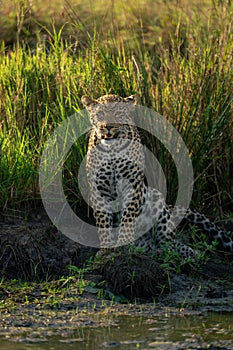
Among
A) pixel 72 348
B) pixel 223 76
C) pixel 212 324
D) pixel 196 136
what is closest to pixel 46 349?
pixel 72 348

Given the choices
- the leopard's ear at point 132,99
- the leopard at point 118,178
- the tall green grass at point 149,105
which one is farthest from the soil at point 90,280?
the leopard's ear at point 132,99

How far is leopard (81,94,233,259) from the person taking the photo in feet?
22.5

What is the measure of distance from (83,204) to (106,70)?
137 centimetres

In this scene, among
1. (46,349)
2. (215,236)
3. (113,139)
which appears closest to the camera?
(46,349)

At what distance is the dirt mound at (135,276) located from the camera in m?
6.26

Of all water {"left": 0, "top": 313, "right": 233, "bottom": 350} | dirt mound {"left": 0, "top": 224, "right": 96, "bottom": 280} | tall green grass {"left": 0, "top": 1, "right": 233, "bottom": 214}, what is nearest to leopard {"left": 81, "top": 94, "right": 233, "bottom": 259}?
dirt mound {"left": 0, "top": 224, "right": 96, "bottom": 280}

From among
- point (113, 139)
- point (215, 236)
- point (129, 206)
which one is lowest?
point (215, 236)

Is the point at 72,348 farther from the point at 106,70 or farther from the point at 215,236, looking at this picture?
the point at 106,70

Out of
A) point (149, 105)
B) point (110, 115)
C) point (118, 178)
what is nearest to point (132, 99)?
point (110, 115)

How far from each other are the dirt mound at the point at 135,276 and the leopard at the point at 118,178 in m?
0.33

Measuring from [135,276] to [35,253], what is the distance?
3.30 feet

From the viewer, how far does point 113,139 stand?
6836mm

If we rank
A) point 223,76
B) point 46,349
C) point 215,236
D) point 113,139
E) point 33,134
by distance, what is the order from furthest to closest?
1. point 33,134
2. point 223,76
3. point 215,236
4. point 113,139
5. point 46,349

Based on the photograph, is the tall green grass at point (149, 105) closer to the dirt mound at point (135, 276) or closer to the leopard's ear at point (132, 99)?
the leopard's ear at point (132, 99)
